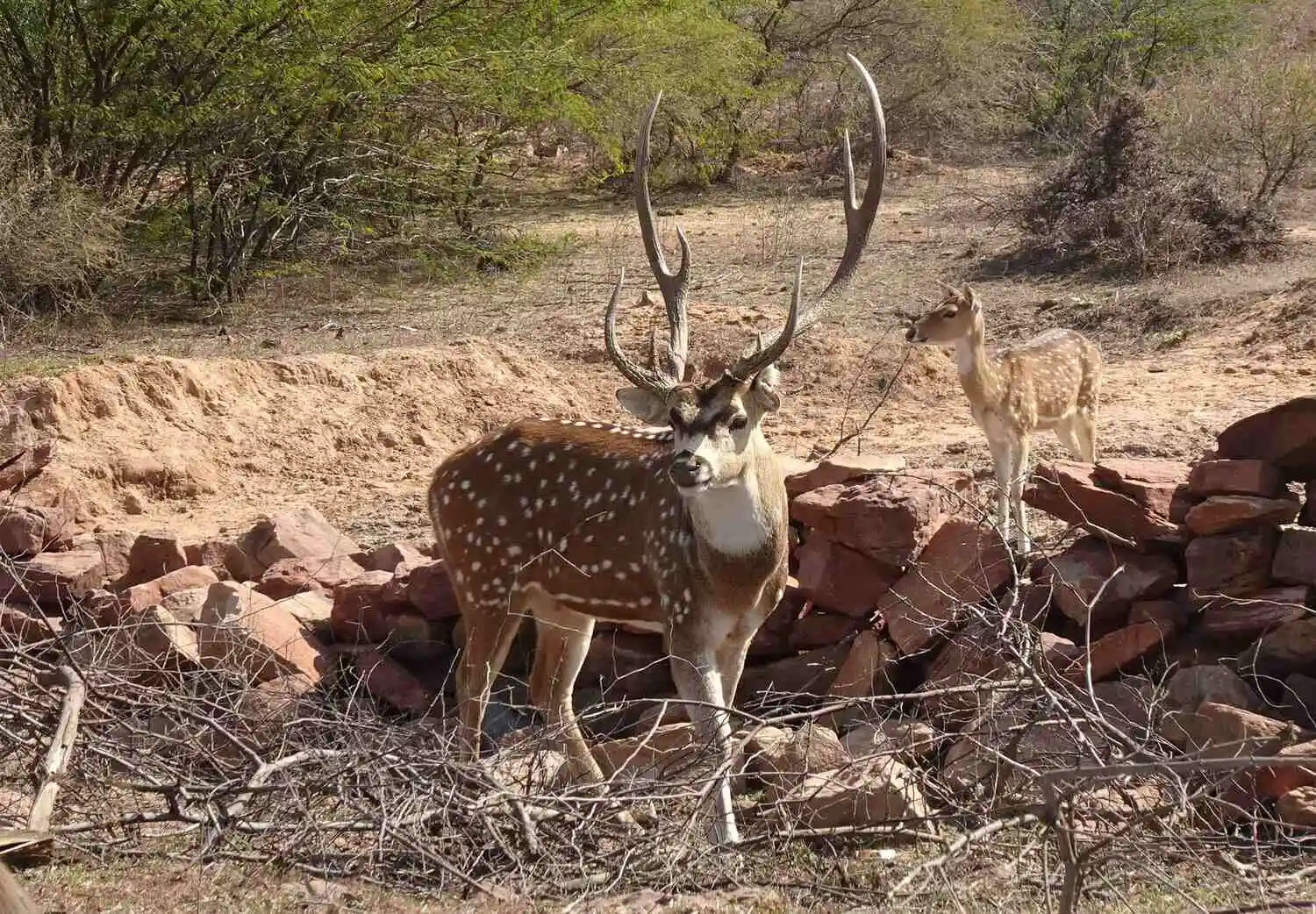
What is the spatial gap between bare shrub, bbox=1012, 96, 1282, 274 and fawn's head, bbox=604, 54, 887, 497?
→ 36.0ft

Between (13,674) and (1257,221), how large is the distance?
15.3 meters

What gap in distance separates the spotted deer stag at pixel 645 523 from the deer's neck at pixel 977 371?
364 cm

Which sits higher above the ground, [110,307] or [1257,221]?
[1257,221]

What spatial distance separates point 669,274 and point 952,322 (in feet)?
15.0

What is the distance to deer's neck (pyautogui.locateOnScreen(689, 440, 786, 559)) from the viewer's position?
6762 millimetres

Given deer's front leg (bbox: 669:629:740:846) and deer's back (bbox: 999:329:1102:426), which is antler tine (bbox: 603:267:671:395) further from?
deer's back (bbox: 999:329:1102:426)

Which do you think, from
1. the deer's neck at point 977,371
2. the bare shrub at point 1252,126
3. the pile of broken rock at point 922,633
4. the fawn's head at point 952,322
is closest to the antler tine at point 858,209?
the pile of broken rock at point 922,633

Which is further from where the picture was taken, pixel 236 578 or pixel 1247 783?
pixel 236 578

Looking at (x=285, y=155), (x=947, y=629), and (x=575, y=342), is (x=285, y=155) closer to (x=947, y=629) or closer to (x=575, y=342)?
(x=575, y=342)

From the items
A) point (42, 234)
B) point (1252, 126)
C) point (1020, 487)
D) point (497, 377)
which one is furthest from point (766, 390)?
point (1252, 126)

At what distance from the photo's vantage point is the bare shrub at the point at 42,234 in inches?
615

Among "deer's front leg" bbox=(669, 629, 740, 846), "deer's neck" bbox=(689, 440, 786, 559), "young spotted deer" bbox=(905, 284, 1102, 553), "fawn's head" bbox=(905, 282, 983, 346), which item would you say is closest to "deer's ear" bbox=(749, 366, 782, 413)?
"deer's neck" bbox=(689, 440, 786, 559)

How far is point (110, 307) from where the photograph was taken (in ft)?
55.4

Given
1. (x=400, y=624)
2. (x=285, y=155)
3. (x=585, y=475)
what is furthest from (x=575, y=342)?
(x=585, y=475)
